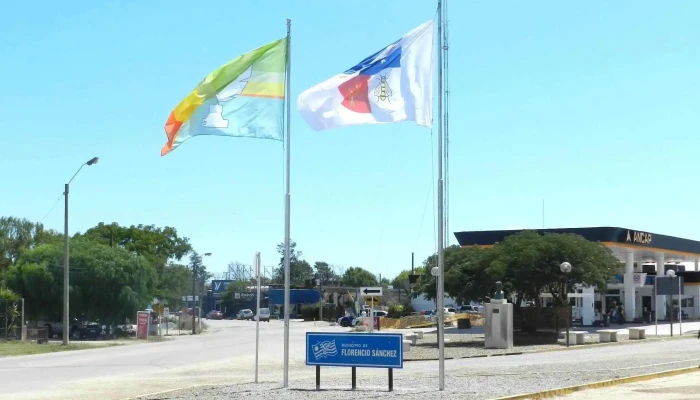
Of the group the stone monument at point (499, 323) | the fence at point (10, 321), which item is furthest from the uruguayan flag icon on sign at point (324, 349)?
the fence at point (10, 321)

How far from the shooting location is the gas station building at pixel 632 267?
2307 inches

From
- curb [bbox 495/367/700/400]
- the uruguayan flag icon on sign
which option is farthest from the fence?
curb [bbox 495/367/700/400]

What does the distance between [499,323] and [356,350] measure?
1934 centimetres

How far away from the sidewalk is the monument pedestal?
1590 centimetres

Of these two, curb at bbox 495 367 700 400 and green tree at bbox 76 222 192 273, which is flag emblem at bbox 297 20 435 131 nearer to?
curb at bbox 495 367 700 400

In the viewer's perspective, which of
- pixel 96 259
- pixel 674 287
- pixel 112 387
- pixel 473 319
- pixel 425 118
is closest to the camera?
pixel 425 118

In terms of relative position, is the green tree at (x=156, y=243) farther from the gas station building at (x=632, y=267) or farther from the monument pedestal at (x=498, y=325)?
the monument pedestal at (x=498, y=325)

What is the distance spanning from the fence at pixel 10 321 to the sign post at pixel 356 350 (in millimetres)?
35775

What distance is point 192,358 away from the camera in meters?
34.9

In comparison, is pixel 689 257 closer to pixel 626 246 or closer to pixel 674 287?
pixel 626 246

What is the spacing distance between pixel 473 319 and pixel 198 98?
5490cm

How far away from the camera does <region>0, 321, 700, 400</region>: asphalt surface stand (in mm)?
18469

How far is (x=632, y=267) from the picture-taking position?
63812 mm

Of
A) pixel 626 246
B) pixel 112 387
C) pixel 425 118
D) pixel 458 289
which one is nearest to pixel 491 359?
pixel 458 289
